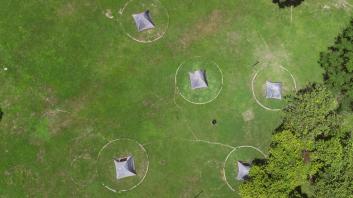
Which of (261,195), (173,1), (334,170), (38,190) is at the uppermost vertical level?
(173,1)

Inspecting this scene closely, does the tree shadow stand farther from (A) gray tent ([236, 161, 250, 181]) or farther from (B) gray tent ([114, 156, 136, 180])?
(B) gray tent ([114, 156, 136, 180])

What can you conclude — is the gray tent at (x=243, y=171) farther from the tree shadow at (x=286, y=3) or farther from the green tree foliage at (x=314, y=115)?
the tree shadow at (x=286, y=3)

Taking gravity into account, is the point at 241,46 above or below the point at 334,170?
above

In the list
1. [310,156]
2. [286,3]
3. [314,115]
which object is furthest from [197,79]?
[310,156]

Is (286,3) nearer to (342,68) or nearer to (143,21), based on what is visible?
(342,68)

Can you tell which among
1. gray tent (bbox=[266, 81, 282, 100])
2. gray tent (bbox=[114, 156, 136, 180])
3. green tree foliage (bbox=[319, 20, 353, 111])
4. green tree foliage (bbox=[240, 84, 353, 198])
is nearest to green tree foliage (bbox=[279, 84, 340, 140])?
green tree foliage (bbox=[240, 84, 353, 198])

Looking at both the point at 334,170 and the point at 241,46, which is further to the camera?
the point at 241,46

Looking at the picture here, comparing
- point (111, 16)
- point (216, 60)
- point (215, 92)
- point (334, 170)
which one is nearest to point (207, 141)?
point (215, 92)

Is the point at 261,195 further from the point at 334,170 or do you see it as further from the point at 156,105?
the point at 156,105
